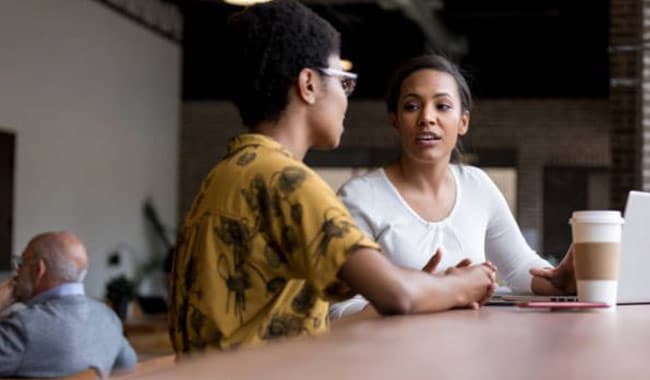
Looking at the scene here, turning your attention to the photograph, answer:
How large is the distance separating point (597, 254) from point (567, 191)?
15.0 metres

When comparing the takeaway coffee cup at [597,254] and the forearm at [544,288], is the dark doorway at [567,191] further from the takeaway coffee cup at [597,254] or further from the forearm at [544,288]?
the takeaway coffee cup at [597,254]

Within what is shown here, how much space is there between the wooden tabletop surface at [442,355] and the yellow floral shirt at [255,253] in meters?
0.23

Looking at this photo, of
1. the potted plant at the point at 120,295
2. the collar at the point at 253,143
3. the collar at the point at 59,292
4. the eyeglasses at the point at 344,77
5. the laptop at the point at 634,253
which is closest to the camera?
the collar at the point at 253,143

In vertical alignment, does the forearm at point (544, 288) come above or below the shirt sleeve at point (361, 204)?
below

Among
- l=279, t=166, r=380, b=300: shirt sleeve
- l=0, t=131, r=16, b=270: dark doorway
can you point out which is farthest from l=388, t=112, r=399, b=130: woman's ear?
l=0, t=131, r=16, b=270: dark doorway

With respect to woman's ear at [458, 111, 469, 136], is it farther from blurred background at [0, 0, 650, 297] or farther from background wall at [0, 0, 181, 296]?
background wall at [0, 0, 181, 296]

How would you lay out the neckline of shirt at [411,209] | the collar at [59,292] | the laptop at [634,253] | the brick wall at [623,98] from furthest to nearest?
the brick wall at [623,98] < the collar at [59,292] < the neckline of shirt at [411,209] < the laptop at [634,253]

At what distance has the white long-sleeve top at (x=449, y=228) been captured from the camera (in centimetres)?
253

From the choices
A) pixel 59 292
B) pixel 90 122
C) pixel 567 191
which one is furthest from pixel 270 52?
pixel 567 191

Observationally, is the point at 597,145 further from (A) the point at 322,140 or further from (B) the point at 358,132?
(A) the point at 322,140

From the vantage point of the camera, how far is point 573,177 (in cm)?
1688

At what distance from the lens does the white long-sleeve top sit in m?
2.53

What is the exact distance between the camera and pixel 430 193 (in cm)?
266

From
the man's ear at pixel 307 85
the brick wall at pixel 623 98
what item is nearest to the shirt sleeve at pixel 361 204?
the man's ear at pixel 307 85
